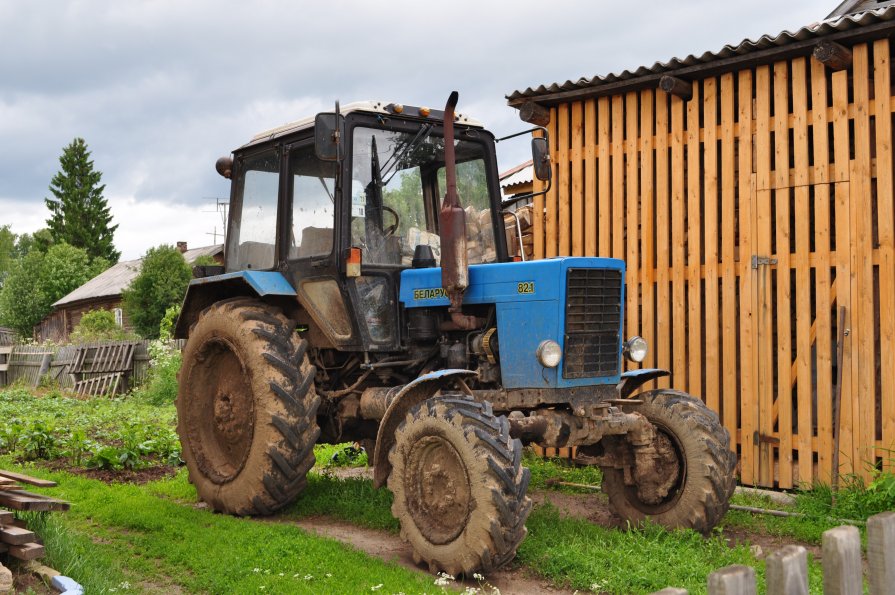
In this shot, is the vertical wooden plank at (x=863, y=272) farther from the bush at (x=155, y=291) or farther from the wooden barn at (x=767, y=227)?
the bush at (x=155, y=291)

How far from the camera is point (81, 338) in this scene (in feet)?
85.8

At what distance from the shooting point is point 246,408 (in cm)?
673

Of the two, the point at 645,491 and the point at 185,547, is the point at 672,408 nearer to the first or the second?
the point at 645,491

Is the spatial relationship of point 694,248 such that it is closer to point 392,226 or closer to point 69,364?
point 392,226

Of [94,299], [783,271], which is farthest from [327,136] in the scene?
[94,299]

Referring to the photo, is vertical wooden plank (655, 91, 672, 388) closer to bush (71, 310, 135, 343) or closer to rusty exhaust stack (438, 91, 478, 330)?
rusty exhaust stack (438, 91, 478, 330)

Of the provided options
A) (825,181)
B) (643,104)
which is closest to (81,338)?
(643,104)

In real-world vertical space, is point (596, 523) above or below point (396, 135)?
below

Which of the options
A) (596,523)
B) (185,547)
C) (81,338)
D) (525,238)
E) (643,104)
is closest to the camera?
(185,547)

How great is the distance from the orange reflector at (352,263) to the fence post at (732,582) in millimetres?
4397

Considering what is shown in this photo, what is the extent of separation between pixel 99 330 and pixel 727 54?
80.7 feet

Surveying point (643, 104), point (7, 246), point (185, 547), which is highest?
point (7, 246)

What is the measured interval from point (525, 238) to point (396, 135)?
10.4 ft

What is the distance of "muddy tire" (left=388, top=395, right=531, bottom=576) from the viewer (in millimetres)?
4762
